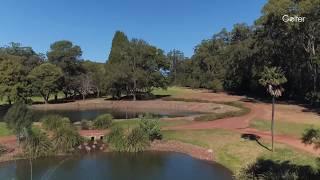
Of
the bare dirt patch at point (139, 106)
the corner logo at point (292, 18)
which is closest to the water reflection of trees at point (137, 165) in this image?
the corner logo at point (292, 18)

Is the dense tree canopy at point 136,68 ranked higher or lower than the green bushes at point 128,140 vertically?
higher

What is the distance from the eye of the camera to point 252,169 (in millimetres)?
31312

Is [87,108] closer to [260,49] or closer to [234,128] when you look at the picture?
[260,49]

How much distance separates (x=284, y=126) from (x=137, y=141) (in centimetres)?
1722

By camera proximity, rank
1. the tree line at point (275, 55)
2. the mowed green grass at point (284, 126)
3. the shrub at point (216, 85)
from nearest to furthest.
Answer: the mowed green grass at point (284, 126)
the tree line at point (275, 55)
the shrub at point (216, 85)

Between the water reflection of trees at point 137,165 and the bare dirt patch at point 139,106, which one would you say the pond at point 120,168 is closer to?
the water reflection of trees at point 137,165

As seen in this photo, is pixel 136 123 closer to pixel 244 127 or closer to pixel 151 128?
pixel 151 128

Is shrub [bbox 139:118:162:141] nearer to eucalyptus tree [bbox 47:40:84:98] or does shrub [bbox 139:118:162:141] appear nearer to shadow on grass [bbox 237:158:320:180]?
shadow on grass [bbox 237:158:320:180]

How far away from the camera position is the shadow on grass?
27297 mm

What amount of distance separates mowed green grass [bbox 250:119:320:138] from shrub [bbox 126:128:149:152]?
1327 centimetres

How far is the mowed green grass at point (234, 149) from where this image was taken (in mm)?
33469

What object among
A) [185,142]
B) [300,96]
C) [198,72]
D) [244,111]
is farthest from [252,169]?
[198,72]

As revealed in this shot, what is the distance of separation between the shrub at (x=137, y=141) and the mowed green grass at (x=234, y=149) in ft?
9.32

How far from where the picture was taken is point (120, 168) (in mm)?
34375
